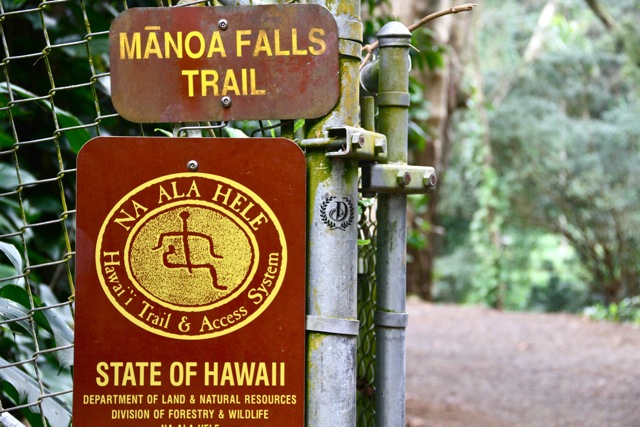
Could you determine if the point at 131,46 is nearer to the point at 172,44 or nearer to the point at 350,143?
the point at 172,44

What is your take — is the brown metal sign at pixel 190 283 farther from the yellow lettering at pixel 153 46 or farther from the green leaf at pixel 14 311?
the green leaf at pixel 14 311

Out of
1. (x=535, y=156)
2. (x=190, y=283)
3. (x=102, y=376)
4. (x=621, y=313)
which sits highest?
(x=535, y=156)

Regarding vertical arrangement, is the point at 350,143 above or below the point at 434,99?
below

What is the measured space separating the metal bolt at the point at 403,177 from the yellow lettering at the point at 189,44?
42 centimetres

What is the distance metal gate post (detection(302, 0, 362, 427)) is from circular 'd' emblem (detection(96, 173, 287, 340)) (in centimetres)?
8

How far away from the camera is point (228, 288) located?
139cm

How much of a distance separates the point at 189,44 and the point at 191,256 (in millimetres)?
364

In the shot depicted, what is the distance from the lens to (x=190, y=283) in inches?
54.8

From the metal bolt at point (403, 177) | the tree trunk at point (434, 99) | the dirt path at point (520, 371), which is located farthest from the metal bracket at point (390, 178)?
the tree trunk at point (434, 99)

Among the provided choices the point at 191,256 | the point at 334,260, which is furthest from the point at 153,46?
the point at 334,260

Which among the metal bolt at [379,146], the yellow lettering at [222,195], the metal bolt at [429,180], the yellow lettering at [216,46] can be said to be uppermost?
the yellow lettering at [216,46]

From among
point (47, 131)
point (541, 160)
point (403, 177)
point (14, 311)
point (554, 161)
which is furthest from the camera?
point (541, 160)

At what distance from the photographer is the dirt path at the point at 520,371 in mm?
6086

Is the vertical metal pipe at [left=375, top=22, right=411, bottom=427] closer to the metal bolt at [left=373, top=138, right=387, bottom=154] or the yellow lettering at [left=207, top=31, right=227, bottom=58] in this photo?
the metal bolt at [left=373, top=138, right=387, bottom=154]
